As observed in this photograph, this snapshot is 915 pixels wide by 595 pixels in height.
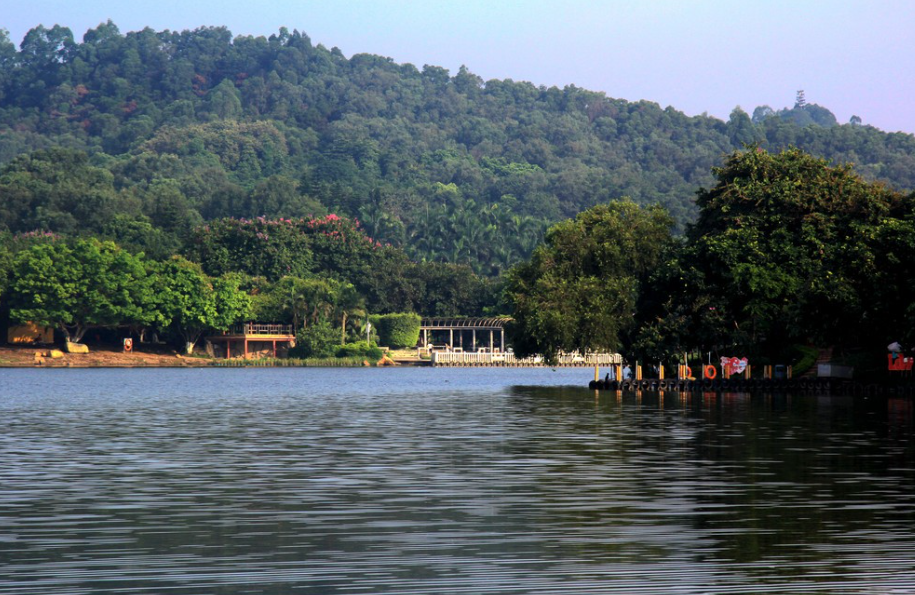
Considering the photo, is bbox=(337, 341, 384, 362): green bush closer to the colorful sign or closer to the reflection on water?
the colorful sign

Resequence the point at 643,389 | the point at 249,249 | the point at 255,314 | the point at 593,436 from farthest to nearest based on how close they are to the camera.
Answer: the point at 249,249, the point at 255,314, the point at 643,389, the point at 593,436

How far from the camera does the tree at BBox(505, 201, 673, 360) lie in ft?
310

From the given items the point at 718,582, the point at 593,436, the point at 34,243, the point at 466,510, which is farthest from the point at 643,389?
the point at 34,243

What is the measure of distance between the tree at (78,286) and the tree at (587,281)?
2575 inches

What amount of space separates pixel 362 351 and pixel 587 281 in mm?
83084

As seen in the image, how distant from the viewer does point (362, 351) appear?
176375 millimetres

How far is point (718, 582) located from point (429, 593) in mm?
3533

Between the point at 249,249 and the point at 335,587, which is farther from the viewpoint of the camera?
the point at 249,249

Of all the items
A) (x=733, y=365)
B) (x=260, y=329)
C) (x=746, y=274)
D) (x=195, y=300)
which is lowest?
(x=733, y=365)

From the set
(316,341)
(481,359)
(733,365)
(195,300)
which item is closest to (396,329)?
(481,359)

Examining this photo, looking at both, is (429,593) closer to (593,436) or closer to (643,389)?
(593,436)

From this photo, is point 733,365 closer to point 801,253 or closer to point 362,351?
point 801,253

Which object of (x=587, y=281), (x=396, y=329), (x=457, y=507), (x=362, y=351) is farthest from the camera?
(x=396, y=329)

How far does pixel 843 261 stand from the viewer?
257 ft
